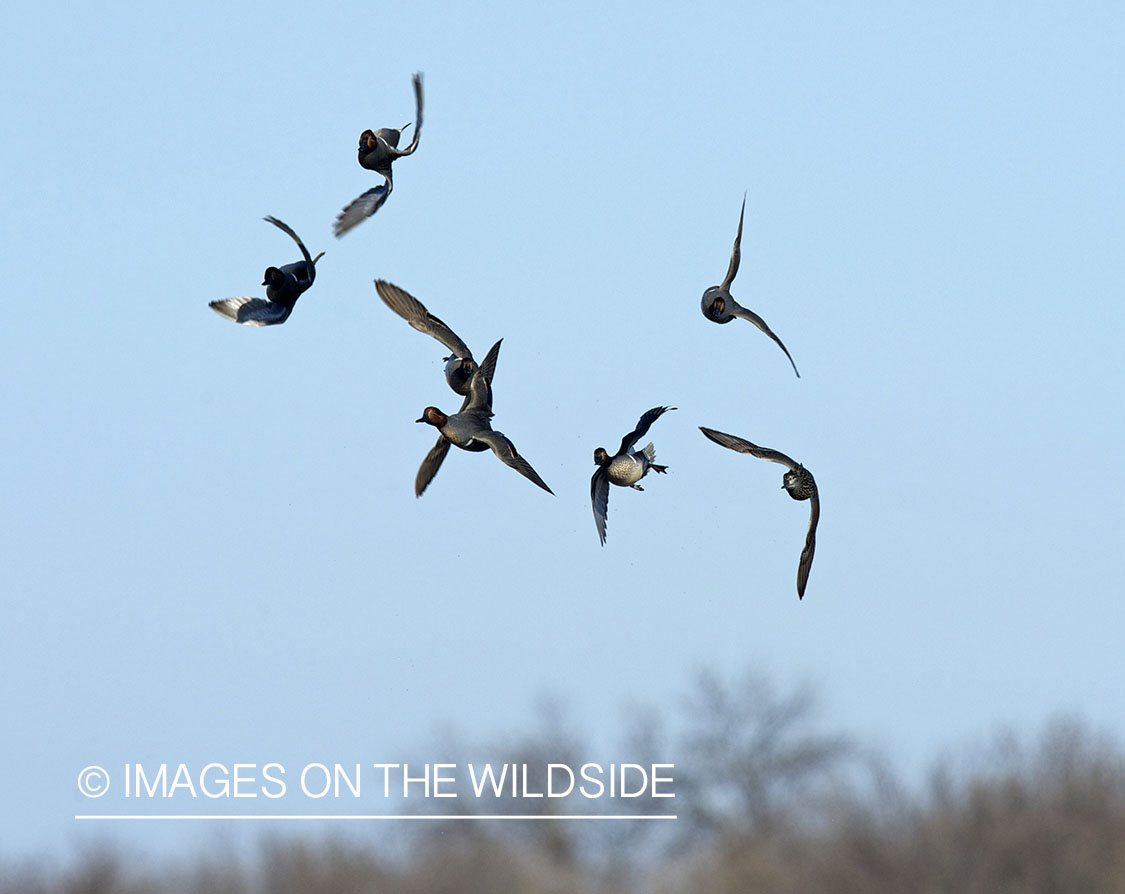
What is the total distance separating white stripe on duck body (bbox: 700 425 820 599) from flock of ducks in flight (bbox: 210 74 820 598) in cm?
1

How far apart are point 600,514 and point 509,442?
54.2 inches

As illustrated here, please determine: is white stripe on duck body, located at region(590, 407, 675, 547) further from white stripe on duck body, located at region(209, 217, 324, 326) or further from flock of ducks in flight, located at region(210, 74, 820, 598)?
white stripe on duck body, located at region(209, 217, 324, 326)

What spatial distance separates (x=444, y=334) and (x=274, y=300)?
280cm

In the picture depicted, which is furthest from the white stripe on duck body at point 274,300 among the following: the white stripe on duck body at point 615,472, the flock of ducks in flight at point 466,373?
the white stripe on duck body at point 615,472

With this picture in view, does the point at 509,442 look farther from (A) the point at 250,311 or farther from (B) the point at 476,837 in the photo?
(B) the point at 476,837

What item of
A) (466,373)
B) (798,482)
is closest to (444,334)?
(466,373)

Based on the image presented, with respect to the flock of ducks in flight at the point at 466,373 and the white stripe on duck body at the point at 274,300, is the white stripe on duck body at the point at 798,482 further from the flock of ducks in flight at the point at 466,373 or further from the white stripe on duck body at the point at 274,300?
the white stripe on duck body at the point at 274,300

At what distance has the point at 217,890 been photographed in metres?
57.5

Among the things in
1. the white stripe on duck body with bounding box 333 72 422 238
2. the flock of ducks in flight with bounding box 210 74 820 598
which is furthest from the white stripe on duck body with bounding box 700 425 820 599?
the white stripe on duck body with bounding box 333 72 422 238

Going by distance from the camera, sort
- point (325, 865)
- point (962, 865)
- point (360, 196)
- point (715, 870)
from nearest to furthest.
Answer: point (360, 196)
point (962, 865)
point (325, 865)
point (715, 870)

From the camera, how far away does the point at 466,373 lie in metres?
24.7

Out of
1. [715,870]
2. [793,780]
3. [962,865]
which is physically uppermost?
[793,780]

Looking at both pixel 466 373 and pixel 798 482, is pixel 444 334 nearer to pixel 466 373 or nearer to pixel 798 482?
pixel 466 373

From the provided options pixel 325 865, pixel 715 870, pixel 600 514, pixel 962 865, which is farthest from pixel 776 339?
pixel 715 870
